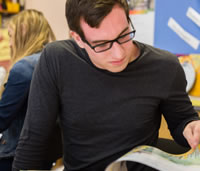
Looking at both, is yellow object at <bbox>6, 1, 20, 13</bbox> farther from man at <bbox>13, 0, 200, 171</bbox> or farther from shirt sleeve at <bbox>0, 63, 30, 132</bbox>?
man at <bbox>13, 0, 200, 171</bbox>

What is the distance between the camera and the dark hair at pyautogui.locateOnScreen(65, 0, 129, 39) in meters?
0.75

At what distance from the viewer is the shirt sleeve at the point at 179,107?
91 centimetres

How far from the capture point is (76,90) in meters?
0.91

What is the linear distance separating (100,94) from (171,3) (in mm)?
1491

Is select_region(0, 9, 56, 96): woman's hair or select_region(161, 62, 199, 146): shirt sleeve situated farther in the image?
select_region(0, 9, 56, 96): woman's hair

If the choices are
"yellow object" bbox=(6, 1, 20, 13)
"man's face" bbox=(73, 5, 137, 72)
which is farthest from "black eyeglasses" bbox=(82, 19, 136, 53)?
"yellow object" bbox=(6, 1, 20, 13)

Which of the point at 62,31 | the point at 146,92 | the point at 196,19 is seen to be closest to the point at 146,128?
the point at 146,92

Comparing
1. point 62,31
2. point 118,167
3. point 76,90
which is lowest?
point 62,31

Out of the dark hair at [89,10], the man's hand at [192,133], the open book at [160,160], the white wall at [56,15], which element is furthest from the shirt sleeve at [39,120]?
the white wall at [56,15]

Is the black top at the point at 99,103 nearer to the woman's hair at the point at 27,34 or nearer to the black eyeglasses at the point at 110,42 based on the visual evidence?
the black eyeglasses at the point at 110,42

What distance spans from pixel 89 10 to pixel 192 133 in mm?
511

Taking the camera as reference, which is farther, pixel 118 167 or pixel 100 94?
pixel 100 94

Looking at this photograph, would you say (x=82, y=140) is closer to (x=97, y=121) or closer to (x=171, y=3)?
(x=97, y=121)

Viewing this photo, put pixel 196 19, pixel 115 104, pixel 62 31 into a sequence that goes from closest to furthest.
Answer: pixel 115 104 < pixel 196 19 < pixel 62 31
